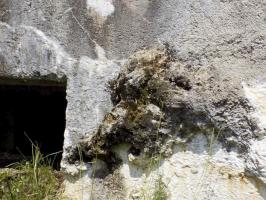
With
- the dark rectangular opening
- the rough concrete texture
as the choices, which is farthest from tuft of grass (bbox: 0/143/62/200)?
the dark rectangular opening

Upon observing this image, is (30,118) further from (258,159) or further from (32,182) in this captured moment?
(258,159)

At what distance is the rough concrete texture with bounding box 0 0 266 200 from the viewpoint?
2160 millimetres

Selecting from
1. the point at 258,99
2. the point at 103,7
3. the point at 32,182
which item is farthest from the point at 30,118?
the point at 258,99

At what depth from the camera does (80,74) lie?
249 cm

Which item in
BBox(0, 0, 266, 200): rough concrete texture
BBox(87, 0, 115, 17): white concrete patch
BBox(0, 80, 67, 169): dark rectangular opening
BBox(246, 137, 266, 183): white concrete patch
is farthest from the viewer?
BBox(0, 80, 67, 169): dark rectangular opening

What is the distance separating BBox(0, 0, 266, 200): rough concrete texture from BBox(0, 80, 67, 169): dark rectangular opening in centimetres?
66

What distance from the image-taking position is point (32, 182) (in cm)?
253

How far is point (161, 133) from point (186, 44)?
0.42 meters

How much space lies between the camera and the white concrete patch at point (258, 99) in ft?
6.86

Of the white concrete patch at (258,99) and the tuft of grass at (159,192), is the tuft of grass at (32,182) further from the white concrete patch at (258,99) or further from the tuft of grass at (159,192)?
the white concrete patch at (258,99)

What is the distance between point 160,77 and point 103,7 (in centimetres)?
45

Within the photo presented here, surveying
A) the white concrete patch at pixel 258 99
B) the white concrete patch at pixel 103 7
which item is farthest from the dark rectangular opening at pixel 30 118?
the white concrete patch at pixel 258 99

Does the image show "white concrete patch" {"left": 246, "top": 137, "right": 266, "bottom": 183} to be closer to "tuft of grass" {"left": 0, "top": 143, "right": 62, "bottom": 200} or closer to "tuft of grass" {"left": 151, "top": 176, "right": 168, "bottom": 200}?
"tuft of grass" {"left": 151, "top": 176, "right": 168, "bottom": 200}

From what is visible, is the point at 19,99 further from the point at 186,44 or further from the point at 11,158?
the point at 186,44
